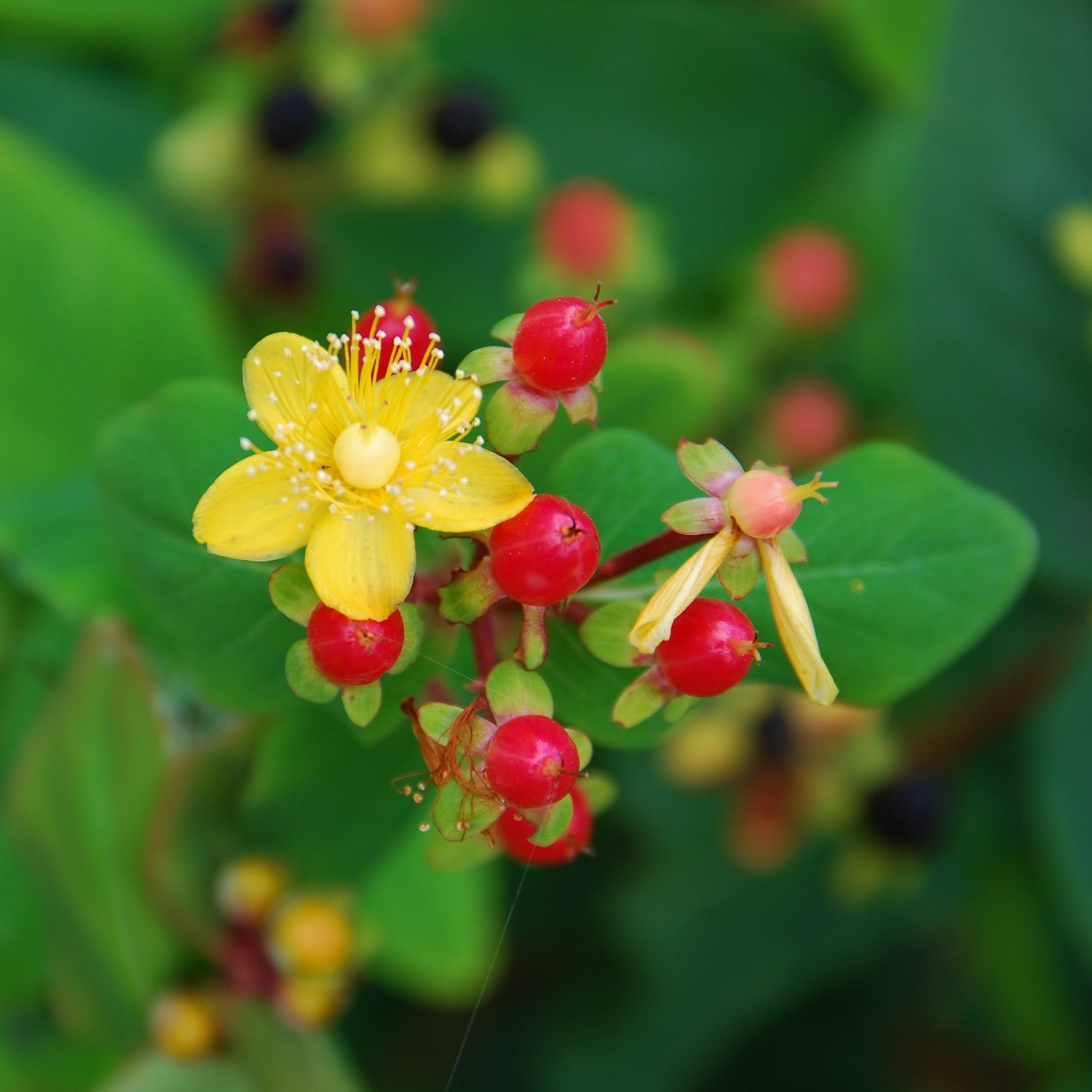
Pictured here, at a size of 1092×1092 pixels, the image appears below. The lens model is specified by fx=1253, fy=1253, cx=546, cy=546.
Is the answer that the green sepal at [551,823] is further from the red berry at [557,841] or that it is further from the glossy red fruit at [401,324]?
the glossy red fruit at [401,324]

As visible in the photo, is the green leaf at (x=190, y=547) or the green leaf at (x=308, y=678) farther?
the green leaf at (x=190, y=547)

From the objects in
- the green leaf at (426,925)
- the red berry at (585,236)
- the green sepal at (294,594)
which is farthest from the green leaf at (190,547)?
the red berry at (585,236)

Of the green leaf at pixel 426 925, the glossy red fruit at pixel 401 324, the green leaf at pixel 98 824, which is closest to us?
the glossy red fruit at pixel 401 324

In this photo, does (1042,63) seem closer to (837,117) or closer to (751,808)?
(837,117)

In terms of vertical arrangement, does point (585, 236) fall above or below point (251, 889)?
above

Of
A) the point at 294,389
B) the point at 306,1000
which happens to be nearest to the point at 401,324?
the point at 294,389

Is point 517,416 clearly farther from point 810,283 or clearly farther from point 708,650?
point 810,283
